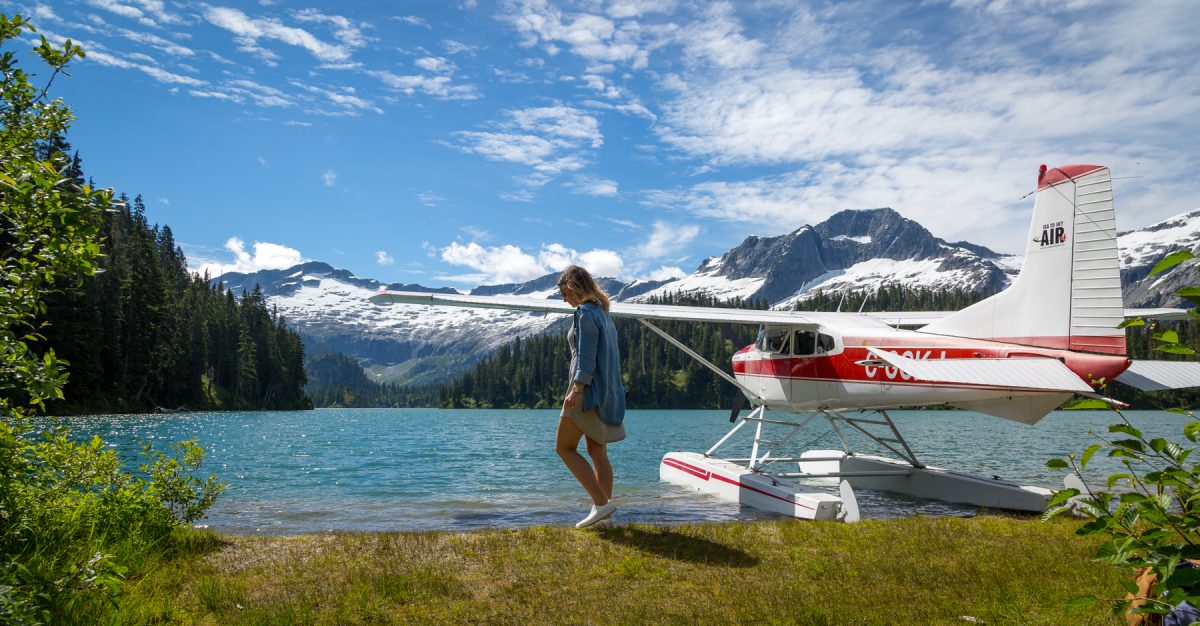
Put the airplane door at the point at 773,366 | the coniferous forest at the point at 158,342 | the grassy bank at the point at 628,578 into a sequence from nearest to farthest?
the grassy bank at the point at 628,578 < the airplane door at the point at 773,366 < the coniferous forest at the point at 158,342

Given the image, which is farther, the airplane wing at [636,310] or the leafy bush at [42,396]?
the airplane wing at [636,310]

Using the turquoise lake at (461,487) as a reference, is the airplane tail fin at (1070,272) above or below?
above

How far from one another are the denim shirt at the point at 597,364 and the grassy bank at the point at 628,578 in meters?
1.16

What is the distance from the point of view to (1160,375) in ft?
30.5

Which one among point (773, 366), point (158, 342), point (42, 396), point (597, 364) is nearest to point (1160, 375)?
point (773, 366)

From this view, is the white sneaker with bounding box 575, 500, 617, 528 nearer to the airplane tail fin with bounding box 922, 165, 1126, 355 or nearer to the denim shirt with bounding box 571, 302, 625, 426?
the denim shirt with bounding box 571, 302, 625, 426

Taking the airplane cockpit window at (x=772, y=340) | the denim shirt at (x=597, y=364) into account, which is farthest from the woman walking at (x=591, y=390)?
the airplane cockpit window at (x=772, y=340)

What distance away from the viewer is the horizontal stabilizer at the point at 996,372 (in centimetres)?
886

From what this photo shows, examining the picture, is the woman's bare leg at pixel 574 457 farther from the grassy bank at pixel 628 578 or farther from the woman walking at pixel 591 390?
the grassy bank at pixel 628 578

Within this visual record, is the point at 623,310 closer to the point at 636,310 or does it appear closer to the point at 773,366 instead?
the point at 636,310

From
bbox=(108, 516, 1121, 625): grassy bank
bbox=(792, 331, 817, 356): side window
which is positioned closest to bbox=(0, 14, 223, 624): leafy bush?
bbox=(108, 516, 1121, 625): grassy bank

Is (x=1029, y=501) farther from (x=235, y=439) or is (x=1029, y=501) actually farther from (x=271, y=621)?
(x=235, y=439)

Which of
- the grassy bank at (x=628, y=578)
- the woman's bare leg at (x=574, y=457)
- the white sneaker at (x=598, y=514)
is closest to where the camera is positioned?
the grassy bank at (x=628, y=578)

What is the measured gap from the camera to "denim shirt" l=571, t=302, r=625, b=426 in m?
6.12
